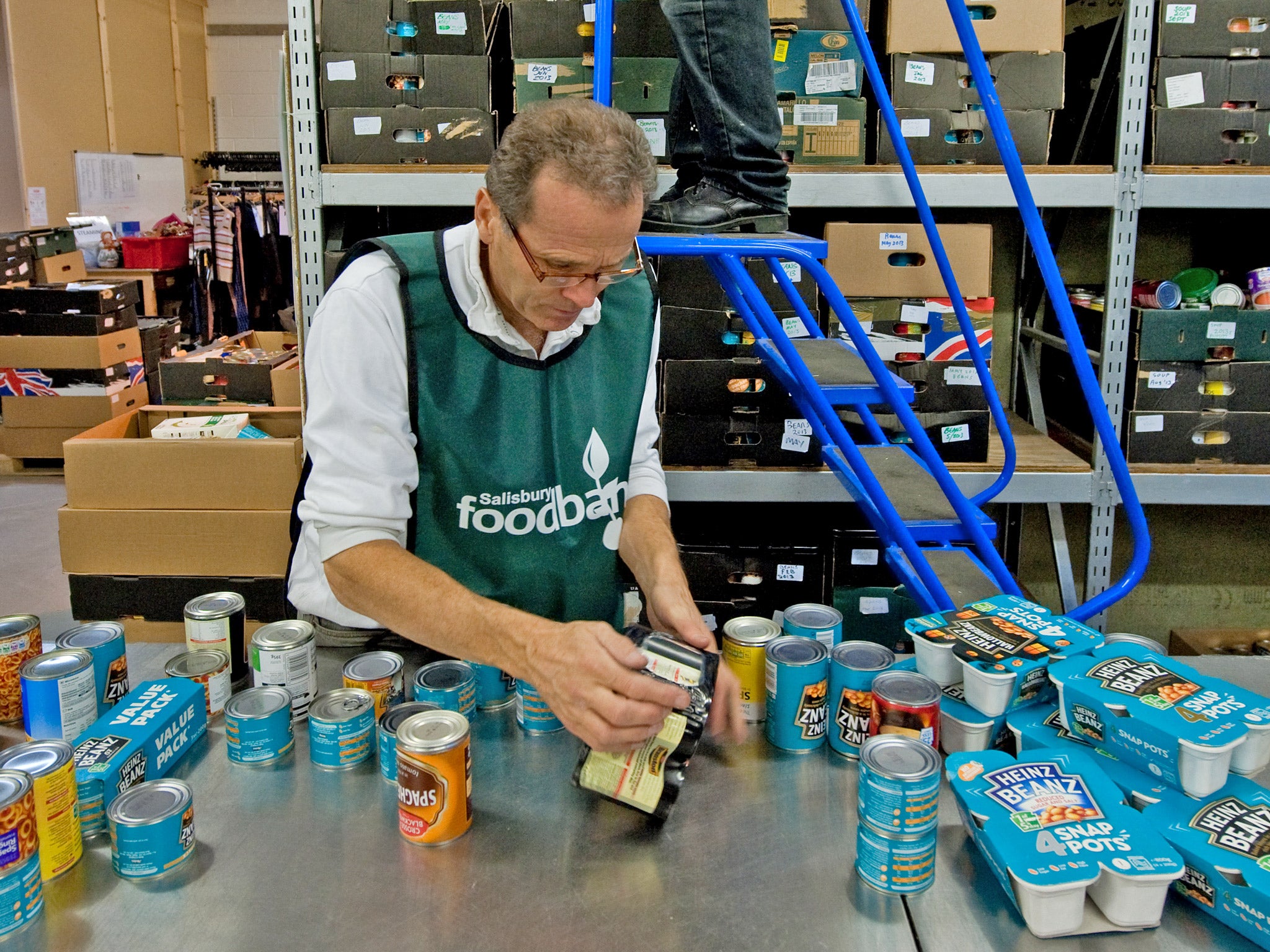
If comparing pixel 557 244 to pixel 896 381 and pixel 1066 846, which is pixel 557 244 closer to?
pixel 1066 846

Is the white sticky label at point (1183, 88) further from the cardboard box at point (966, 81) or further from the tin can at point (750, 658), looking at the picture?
the tin can at point (750, 658)

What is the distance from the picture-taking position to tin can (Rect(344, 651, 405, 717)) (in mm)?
1275

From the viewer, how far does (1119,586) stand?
227cm

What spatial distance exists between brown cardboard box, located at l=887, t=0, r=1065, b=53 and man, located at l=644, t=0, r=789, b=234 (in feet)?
2.78

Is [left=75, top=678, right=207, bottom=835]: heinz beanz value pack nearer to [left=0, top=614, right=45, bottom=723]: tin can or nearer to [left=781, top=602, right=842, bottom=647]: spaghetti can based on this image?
[left=0, top=614, right=45, bottom=723]: tin can

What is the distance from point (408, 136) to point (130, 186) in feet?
22.7

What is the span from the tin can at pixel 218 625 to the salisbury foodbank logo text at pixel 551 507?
13.4 inches

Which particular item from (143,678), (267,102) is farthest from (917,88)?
(267,102)

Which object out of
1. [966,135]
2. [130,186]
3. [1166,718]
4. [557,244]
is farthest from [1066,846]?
[130,186]

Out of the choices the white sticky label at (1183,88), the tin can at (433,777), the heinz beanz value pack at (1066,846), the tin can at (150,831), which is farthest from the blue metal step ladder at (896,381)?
the tin can at (150,831)

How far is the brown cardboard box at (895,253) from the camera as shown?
2.68m

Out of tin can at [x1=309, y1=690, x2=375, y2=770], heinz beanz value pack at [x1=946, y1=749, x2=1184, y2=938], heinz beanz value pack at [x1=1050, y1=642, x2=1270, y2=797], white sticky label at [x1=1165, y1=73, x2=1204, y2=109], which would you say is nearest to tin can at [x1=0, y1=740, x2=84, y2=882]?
tin can at [x1=309, y1=690, x2=375, y2=770]

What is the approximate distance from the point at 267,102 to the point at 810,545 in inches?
329

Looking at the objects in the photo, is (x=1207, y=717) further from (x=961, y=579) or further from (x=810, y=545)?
(x=810, y=545)
